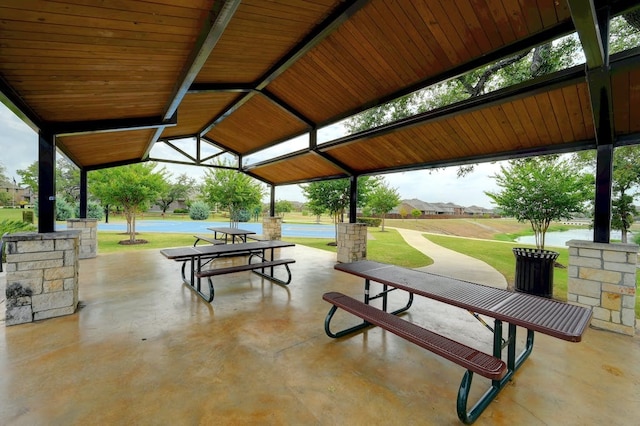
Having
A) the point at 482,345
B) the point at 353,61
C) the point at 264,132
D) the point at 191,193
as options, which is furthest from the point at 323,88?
the point at 191,193

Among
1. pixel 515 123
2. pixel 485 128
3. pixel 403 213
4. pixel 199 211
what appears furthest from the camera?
pixel 403 213

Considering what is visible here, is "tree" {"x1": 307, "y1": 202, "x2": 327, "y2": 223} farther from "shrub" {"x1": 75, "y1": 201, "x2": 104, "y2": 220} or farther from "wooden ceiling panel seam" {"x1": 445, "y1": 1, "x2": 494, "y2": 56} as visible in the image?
"shrub" {"x1": 75, "y1": 201, "x2": 104, "y2": 220}

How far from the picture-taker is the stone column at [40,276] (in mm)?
3211

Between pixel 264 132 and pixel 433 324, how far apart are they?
6064 mm

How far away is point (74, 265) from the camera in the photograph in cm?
360

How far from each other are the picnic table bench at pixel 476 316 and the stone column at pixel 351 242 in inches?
160

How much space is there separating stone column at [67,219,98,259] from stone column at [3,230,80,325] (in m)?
4.67

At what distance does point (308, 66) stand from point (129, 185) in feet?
32.8

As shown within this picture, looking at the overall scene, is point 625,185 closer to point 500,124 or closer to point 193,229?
point 500,124

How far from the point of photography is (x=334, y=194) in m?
12.1

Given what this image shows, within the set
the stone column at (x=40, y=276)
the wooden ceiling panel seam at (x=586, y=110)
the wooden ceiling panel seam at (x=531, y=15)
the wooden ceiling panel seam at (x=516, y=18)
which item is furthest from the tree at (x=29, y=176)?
the wooden ceiling panel seam at (x=586, y=110)

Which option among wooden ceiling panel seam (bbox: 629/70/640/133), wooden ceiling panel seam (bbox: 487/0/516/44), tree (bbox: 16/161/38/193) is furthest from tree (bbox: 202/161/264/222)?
tree (bbox: 16/161/38/193)

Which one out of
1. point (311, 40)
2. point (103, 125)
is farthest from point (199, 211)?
point (311, 40)

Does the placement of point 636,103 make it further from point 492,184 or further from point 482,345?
point 492,184
